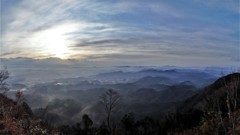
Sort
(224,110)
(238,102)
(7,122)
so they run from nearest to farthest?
(7,122) < (224,110) < (238,102)

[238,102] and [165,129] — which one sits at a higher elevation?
[238,102]

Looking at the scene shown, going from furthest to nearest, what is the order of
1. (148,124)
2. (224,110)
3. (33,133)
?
(148,124)
(224,110)
(33,133)

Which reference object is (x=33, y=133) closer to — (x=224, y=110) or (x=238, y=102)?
(x=224, y=110)

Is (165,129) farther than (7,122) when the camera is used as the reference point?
Yes

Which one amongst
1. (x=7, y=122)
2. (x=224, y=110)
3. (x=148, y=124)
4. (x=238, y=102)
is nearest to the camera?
(x=7, y=122)

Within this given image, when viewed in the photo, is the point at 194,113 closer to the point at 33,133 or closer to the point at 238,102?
the point at 238,102

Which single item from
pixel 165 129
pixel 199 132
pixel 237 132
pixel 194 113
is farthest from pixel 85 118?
pixel 237 132

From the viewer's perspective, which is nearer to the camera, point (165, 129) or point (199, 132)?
point (199, 132)

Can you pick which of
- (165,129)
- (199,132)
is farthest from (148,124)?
(199,132)

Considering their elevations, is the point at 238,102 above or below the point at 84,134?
above
